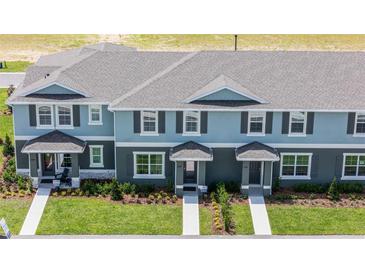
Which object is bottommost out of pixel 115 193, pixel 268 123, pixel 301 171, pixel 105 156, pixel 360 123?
pixel 115 193

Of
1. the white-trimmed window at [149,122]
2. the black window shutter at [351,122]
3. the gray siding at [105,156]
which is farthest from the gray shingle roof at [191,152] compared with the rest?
the black window shutter at [351,122]

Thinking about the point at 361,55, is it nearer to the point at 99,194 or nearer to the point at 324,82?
the point at 324,82

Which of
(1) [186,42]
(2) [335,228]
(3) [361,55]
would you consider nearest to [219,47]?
(1) [186,42]

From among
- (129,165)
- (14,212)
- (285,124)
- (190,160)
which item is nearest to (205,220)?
(190,160)

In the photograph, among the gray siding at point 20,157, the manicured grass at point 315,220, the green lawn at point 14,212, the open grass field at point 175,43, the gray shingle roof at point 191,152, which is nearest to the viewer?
the manicured grass at point 315,220

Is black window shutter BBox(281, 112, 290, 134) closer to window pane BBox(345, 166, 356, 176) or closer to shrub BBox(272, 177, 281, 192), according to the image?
shrub BBox(272, 177, 281, 192)

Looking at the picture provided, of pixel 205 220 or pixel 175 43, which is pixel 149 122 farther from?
pixel 175 43

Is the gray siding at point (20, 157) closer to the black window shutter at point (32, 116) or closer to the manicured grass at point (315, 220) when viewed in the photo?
the black window shutter at point (32, 116)
